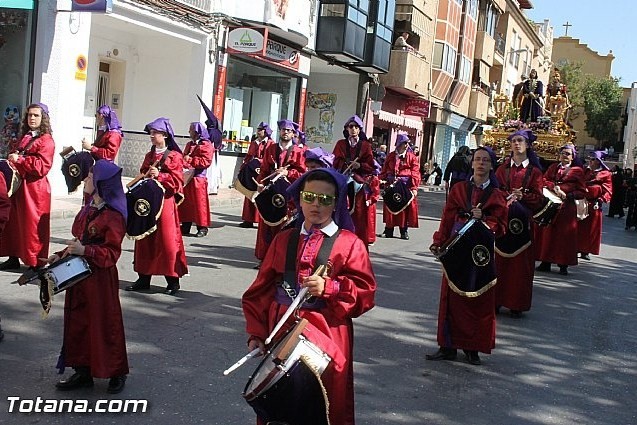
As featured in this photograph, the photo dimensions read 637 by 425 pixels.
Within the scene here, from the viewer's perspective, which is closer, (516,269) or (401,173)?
(516,269)

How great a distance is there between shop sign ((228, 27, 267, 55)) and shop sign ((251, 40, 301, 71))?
3.61 ft

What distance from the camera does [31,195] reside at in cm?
810

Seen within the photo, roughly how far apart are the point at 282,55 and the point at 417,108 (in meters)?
13.4

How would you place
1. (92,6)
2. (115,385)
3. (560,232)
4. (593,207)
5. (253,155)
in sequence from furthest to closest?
(253,155)
(92,6)
(593,207)
(560,232)
(115,385)

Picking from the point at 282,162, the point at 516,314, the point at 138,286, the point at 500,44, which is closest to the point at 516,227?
the point at 516,314

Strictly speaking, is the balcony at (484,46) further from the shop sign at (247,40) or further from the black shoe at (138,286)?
the black shoe at (138,286)

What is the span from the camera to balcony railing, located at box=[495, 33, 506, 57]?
4819 centimetres

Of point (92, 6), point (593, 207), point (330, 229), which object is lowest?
point (330, 229)

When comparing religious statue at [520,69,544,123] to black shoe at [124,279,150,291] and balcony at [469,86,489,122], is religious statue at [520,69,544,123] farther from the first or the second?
balcony at [469,86,489,122]

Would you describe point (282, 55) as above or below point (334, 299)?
above

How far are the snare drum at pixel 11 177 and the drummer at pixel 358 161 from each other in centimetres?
422

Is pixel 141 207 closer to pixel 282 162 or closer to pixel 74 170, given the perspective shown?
pixel 74 170

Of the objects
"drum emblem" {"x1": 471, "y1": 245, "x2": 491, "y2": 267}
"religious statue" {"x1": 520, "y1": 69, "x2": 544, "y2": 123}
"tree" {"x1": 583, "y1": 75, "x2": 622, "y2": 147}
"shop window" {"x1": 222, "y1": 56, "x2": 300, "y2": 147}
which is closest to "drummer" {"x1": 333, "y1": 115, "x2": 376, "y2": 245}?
"drum emblem" {"x1": 471, "y1": 245, "x2": 491, "y2": 267}

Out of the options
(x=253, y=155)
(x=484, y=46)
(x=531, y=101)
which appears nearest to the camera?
(x=253, y=155)
